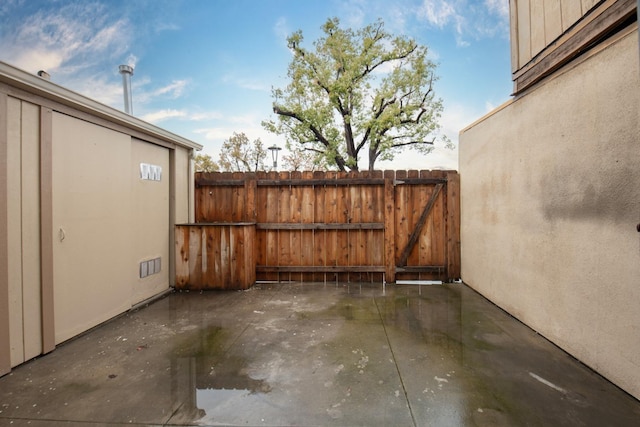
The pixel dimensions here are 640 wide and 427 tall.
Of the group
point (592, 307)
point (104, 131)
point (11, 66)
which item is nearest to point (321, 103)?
point (104, 131)

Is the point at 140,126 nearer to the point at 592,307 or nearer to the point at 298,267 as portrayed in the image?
the point at 298,267

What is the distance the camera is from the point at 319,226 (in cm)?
509

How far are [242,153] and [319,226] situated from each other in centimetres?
959

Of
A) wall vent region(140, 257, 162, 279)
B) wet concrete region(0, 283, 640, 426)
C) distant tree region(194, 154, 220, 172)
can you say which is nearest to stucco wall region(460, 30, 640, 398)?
wet concrete region(0, 283, 640, 426)

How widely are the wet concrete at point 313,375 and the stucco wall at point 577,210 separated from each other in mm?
324

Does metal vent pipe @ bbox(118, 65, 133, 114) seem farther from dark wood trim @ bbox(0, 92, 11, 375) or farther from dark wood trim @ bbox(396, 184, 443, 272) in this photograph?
dark wood trim @ bbox(396, 184, 443, 272)

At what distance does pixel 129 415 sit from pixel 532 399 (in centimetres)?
254

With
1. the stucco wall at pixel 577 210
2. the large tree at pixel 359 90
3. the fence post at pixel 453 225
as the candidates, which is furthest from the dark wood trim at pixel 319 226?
the large tree at pixel 359 90

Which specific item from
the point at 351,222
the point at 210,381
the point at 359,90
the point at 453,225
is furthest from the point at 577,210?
the point at 359,90

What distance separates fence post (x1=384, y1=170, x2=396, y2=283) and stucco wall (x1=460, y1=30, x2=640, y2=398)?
1557 mm

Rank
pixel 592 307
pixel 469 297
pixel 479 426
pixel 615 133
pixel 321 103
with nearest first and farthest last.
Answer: pixel 479 426, pixel 615 133, pixel 592 307, pixel 469 297, pixel 321 103

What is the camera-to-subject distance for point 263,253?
17.0ft

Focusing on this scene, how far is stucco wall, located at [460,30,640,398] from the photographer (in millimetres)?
1981

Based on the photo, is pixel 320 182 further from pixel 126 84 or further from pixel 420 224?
pixel 126 84
